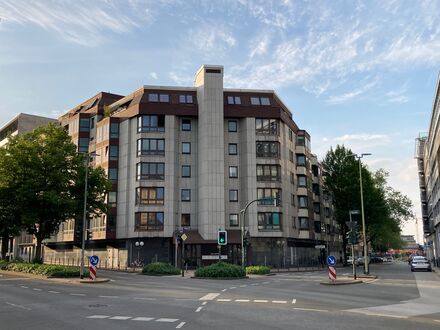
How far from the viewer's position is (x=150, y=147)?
56.3 meters

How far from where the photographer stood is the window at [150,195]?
54844mm

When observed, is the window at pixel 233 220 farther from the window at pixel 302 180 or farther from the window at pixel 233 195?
the window at pixel 302 180

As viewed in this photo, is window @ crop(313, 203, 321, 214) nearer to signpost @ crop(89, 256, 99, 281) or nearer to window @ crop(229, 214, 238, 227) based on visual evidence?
window @ crop(229, 214, 238, 227)

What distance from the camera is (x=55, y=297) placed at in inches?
798

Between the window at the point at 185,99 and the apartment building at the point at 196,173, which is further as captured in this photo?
the window at the point at 185,99

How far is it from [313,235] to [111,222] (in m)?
29.3

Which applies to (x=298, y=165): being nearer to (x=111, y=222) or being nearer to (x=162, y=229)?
(x=162, y=229)

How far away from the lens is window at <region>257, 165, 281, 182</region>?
187ft

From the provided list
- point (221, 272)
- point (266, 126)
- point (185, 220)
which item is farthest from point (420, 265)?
point (185, 220)

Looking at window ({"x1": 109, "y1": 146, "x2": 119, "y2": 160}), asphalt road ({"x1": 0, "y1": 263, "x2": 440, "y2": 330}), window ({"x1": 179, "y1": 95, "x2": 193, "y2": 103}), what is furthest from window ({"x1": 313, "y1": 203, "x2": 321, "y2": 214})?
asphalt road ({"x1": 0, "y1": 263, "x2": 440, "y2": 330})

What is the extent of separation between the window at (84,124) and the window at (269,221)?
90.0 ft

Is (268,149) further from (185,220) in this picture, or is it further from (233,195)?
(185,220)

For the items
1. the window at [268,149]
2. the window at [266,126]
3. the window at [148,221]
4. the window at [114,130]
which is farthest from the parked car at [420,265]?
the window at [114,130]

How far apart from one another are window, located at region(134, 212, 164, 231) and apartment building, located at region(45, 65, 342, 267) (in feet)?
0.38
